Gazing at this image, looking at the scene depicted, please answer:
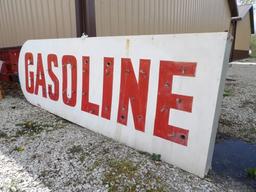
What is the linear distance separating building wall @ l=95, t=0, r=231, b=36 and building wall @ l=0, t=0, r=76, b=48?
570 mm

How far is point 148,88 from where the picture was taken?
1.78 metres

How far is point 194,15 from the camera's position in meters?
6.43

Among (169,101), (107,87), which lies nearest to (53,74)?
(107,87)

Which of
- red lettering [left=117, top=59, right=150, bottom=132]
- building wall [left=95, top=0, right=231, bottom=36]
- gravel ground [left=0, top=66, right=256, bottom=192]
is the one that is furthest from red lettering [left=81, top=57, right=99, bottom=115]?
building wall [left=95, top=0, right=231, bottom=36]

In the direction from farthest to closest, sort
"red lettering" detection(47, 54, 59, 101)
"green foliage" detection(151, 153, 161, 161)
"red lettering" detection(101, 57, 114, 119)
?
1. "red lettering" detection(47, 54, 59, 101)
2. "red lettering" detection(101, 57, 114, 119)
3. "green foliage" detection(151, 153, 161, 161)

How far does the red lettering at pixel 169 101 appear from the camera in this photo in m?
1.56

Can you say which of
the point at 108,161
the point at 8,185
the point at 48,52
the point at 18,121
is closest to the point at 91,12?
the point at 48,52

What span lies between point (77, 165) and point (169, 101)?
2.90 feet

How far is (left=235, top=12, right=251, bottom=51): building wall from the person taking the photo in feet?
38.7

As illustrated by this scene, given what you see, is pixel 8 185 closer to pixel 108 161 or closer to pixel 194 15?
pixel 108 161

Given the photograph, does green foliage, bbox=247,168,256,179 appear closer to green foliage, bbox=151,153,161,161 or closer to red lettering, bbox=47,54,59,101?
green foliage, bbox=151,153,161,161

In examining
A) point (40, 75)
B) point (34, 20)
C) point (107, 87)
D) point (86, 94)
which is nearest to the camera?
point (107, 87)

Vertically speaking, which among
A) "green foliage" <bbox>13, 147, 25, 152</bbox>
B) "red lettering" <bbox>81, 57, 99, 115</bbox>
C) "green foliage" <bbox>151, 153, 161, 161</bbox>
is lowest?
"green foliage" <bbox>13, 147, 25, 152</bbox>

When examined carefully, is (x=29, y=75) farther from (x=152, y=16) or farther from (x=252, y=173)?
(x=152, y=16)
